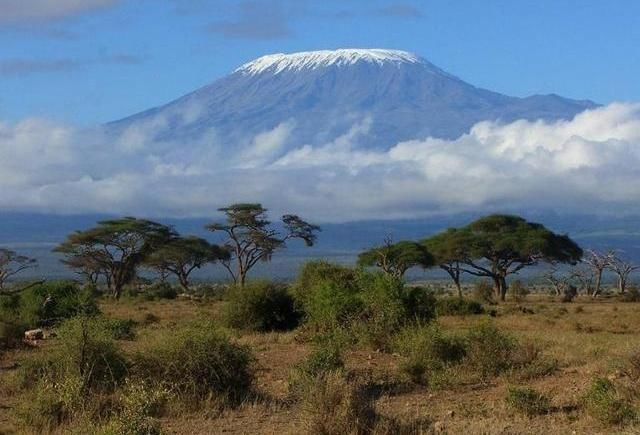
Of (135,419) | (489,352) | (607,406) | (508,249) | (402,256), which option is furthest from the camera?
(508,249)

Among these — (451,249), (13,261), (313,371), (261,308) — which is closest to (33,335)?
(261,308)

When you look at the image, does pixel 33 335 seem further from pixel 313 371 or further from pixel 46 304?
pixel 313 371

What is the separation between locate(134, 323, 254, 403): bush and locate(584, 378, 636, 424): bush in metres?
5.01

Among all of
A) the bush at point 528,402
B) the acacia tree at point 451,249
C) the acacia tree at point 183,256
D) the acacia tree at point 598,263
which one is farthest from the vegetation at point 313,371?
the acacia tree at point 183,256

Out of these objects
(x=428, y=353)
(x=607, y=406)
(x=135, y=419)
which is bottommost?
(x=428, y=353)

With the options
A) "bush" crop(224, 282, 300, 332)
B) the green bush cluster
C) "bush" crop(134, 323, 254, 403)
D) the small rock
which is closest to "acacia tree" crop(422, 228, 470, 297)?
"bush" crop(224, 282, 300, 332)

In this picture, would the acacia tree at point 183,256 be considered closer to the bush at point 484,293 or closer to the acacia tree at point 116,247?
the acacia tree at point 116,247

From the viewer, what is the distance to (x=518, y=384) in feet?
48.3

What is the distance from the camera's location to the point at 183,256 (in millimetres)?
64500

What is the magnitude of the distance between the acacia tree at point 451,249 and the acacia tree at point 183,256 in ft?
52.6

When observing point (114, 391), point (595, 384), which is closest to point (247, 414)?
point (114, 391)

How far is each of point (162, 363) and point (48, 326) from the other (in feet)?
46.2

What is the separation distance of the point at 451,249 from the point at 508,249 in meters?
3.57

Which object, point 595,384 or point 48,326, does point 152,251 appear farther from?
point 595,384
